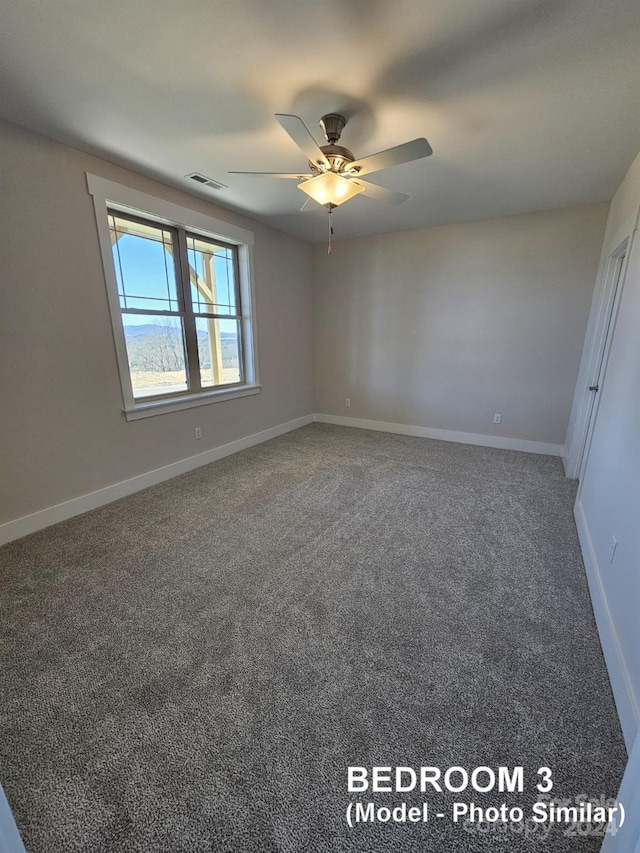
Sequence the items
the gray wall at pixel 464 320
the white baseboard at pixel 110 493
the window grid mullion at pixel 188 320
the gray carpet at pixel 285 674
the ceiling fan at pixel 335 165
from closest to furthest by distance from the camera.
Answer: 1. the gray carpet at pixel 285 674
2. the ceiling fan at pixel 335 165
3. the white baseboard at pixel 110 493
4. the window grid mullion at pixel 188 320
5. the gray wall at pixel 464 320

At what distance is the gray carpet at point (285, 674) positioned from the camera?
1.03 m

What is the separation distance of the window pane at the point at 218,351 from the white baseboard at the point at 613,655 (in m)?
3.60

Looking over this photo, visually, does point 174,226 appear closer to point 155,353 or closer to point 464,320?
point 155,353

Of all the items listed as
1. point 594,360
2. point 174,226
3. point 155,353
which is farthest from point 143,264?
point 594,360

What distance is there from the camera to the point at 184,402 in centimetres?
347

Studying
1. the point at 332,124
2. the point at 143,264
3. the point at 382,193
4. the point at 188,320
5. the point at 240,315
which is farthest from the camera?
the point at 240,315

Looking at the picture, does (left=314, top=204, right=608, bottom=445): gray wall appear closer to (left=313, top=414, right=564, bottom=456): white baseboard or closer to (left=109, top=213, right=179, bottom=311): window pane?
(left=313, top=414, right=564, bottom=456): white baseboard

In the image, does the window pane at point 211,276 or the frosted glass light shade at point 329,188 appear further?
the window pane at point 211,276

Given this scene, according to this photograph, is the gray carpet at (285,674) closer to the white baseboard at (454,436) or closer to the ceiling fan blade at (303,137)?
the white baseboard at (454,436)

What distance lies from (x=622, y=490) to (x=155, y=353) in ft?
11.8

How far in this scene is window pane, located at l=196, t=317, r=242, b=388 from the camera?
372 cm

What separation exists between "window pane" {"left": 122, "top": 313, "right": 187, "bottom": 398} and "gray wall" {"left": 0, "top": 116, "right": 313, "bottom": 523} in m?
0.25

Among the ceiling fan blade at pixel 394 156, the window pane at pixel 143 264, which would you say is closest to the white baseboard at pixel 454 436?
the window pane at pixel 143 264

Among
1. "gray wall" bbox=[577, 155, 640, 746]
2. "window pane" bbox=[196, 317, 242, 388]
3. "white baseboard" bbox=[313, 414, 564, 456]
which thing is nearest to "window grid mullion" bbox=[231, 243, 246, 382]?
"window pane" bbox=[196, 317, 242, 388]
